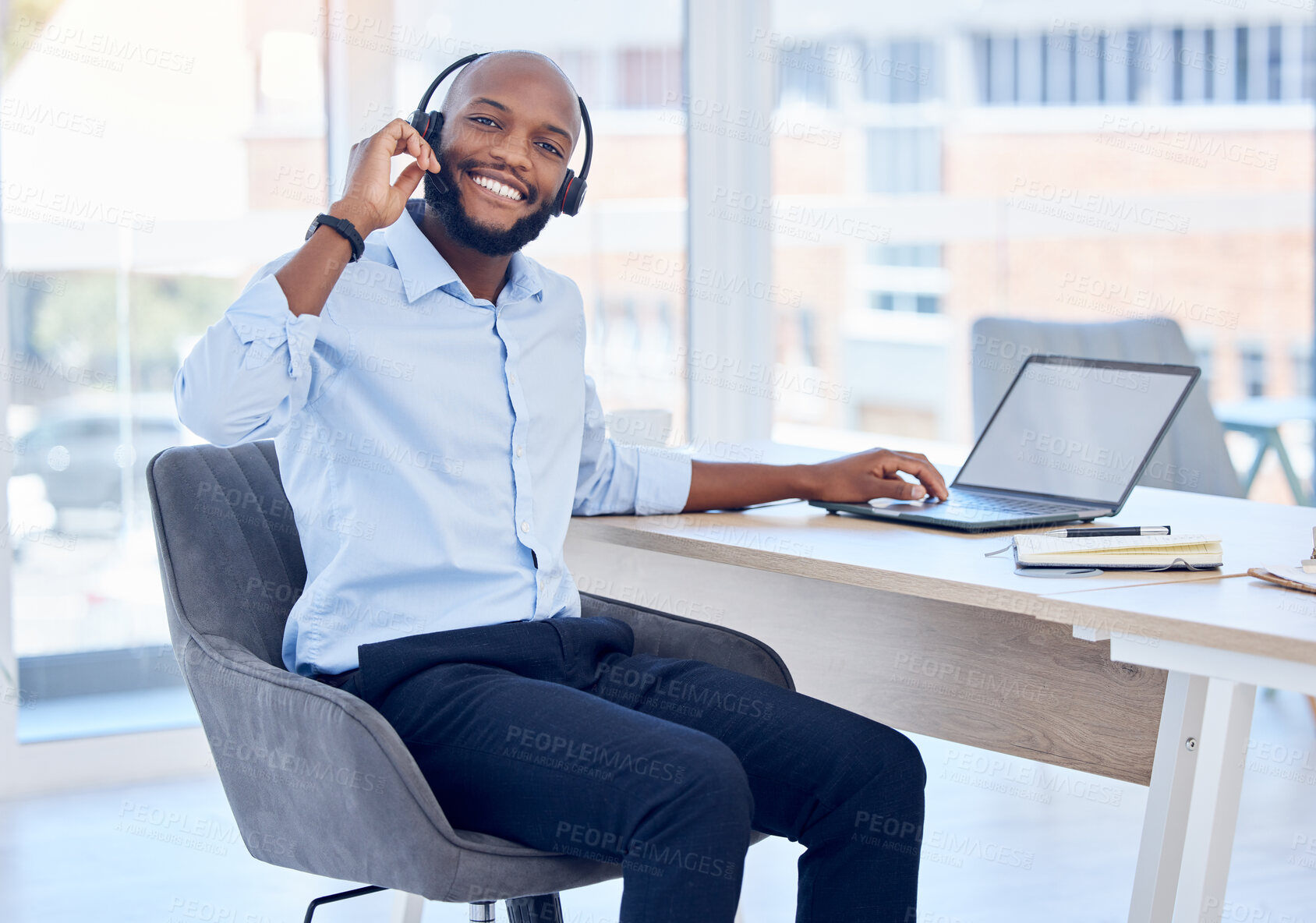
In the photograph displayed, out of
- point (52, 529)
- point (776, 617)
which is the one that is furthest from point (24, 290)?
point (776, 617)

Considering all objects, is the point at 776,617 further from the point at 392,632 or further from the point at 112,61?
the point at 112,61

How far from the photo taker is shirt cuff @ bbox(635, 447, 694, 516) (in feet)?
5.81

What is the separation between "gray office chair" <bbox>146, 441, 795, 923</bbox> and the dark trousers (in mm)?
57

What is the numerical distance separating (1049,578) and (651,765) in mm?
433

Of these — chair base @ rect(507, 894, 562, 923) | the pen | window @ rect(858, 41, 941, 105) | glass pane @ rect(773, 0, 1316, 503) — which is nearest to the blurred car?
chair base @ rect(507, 894, 562, 923)

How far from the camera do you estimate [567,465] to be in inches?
64.6

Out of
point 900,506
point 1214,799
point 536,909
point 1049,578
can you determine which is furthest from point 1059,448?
point 536,909

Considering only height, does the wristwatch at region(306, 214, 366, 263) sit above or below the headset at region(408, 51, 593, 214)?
below

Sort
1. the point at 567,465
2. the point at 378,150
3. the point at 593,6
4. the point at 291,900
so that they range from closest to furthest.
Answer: the point at 378,150 → the point at 567,465 → the point at 291,900 → the point at 593,6

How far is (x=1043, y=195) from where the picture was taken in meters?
4.71

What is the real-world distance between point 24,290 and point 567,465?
156 centimetres

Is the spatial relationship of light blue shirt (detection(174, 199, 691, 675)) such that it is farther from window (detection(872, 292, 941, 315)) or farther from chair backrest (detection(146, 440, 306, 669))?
window (detection(872, 292, 941, 315))

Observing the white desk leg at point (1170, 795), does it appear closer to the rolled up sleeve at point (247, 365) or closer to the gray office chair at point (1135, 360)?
the rolled up sleeve at point (247, 365)

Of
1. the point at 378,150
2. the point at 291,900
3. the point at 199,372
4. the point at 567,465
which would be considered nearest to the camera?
the point at 199,372
